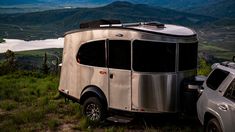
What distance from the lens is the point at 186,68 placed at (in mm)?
11148

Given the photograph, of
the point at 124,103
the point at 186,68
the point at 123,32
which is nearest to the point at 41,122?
the point at 124,103

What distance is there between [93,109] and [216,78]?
3.97 meters

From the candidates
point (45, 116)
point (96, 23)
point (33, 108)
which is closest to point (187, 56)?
point (96, 23)

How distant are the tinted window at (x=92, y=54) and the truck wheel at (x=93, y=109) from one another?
1003mm

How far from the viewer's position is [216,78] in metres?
9.24

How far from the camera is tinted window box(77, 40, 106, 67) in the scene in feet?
38.1

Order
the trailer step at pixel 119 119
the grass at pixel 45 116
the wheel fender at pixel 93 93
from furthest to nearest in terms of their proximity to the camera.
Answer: the wheel fender at pixel 93 93 → the grass at pixel 45 116 → the trailer step at pixel 119 119

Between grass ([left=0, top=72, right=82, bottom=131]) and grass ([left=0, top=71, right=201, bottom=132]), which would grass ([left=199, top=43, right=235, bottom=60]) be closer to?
grass ([left=0, top=72, right=82, bottom=131])

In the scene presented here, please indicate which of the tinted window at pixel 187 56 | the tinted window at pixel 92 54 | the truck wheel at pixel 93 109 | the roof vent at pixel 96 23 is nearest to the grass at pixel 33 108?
the truck wheel at pixel 93 109

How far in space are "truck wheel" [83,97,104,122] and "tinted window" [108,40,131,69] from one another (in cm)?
113

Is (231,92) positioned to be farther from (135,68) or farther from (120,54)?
(120,54)

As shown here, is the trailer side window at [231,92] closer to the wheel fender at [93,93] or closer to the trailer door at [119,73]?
the trailer door at [119,73]

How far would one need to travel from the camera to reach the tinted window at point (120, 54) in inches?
430

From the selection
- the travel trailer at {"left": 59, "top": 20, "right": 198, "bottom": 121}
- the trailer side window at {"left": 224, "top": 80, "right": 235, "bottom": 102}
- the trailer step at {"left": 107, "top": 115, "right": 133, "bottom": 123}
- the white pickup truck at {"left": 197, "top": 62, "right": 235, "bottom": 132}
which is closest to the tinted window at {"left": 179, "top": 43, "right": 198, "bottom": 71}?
the travel trailer at {"left": 59, "top": 20, "right": 198, "bottom": 121}
